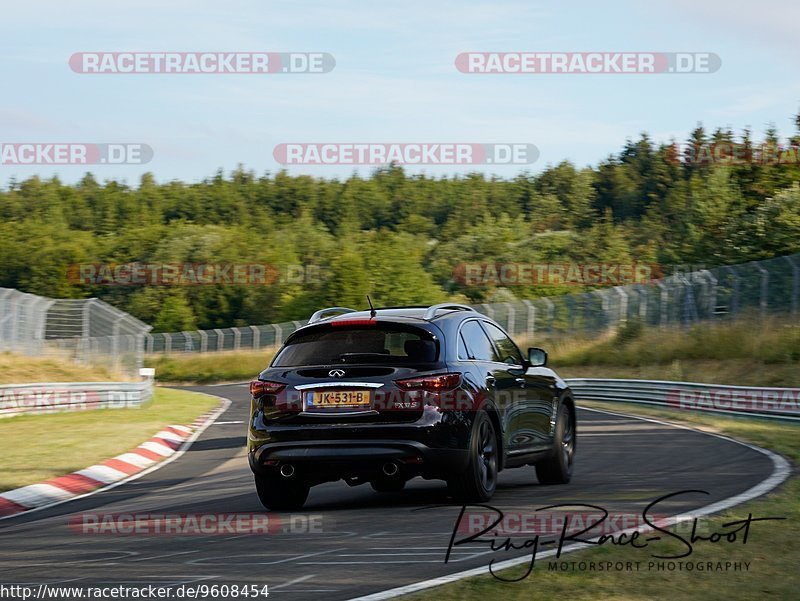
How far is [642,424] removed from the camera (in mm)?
21703

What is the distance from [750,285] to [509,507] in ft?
86.2

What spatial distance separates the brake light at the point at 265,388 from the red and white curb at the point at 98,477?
→ 9.66ft

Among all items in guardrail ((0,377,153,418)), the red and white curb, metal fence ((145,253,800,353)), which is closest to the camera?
the red and white curb

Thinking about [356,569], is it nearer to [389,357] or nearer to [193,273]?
[389,357]

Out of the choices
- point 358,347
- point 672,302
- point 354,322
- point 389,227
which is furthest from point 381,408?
point 389,227

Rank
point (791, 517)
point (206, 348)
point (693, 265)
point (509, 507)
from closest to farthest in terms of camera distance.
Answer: point (791, 517)
point (509, 507)
point (693, 265)
point (206, 348)

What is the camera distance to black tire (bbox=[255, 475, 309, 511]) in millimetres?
10203

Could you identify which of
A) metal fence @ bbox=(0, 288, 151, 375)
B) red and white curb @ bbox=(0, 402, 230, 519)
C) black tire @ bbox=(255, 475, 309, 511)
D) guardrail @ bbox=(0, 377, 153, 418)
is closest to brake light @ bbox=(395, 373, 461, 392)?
black tire @ bbox=(255, 475, 309, 511)

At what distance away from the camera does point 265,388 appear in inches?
390

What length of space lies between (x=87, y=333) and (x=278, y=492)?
81.6ft

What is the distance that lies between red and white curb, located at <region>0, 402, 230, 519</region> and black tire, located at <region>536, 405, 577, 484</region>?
4.78 meters

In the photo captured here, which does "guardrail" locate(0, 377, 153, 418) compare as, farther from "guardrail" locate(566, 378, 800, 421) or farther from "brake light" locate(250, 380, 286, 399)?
"brake light" locate(250, 380, 286, 399)

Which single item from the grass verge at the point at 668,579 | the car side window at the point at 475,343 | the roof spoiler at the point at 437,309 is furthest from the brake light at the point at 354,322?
the grass verge at the point at 668,579

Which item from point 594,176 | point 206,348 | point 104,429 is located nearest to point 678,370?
point 104,429
